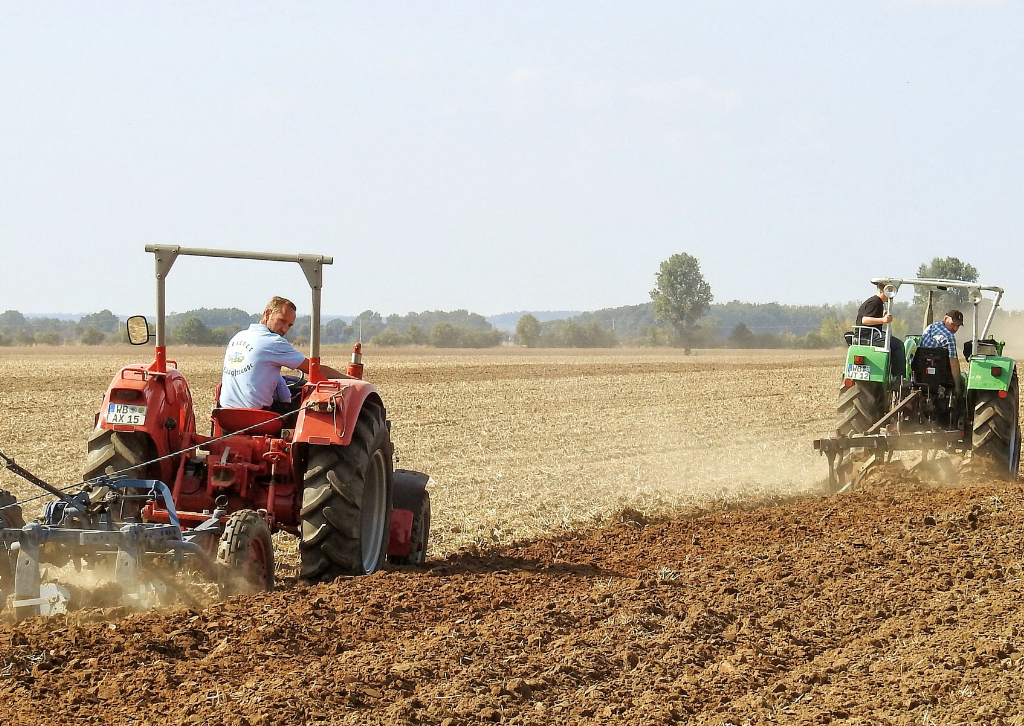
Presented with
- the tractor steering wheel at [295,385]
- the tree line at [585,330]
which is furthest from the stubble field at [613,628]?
the tree line at [585,330]

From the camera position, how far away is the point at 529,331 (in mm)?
76250

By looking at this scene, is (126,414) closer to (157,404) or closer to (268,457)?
(157,404)

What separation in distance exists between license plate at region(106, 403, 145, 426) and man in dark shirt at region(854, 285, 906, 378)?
6966 millimetres

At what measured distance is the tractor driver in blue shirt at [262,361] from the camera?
6324 mm

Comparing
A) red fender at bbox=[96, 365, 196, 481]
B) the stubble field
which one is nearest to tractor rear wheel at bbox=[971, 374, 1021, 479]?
the stubble field

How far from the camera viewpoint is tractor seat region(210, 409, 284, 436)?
250 inches

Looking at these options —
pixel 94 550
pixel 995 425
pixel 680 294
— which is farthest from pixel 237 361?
pixel 680 294

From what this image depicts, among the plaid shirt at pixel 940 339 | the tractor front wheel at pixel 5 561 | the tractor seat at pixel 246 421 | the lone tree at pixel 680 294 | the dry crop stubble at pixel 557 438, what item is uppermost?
the lone tree at pixel 680 294

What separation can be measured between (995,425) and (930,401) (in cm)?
62

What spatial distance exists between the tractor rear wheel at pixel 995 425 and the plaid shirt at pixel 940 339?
0.52 meters

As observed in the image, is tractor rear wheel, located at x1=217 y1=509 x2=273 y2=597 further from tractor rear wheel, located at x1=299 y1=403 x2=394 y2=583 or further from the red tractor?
tractor rear wheel, located at x1=299 y1=403 x2=394 y2=583

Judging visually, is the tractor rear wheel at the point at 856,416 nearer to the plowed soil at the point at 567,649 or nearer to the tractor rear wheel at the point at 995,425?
the tractor rear wheel at the point at 995,425

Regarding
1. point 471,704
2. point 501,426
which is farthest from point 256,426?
point 501,426

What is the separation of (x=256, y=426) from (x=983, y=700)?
3.67 meters
